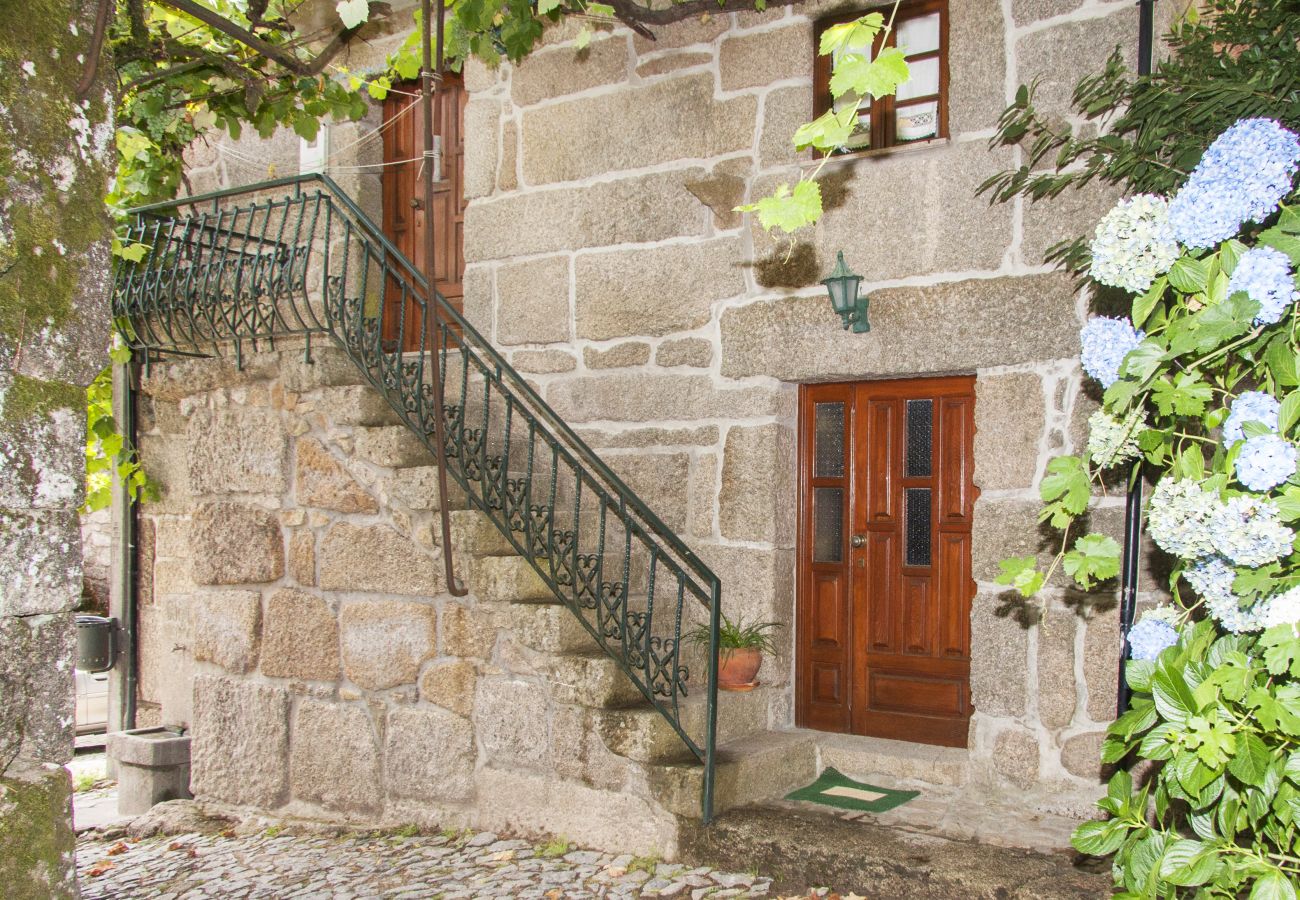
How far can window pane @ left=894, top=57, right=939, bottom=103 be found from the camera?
459cm

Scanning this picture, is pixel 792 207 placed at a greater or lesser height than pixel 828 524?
greater

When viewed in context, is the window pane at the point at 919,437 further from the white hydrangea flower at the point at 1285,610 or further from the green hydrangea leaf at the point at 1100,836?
the white hydrangea flower at the point at 1285,610

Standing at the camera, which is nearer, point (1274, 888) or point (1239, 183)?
point (1274, 888)

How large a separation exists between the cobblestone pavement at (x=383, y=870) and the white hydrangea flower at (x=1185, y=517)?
2547mm

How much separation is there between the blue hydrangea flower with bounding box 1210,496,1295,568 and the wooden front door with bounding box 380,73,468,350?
16.2 ft

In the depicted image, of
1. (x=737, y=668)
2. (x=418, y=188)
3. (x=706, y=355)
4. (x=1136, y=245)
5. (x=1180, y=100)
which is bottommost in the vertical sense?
(x=737, y=668)

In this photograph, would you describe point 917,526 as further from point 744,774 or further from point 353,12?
point 353,12

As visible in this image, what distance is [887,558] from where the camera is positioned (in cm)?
476

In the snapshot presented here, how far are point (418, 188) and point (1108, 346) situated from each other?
521cm

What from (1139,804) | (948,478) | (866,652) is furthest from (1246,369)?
(866,652)

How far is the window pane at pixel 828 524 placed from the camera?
4.89 meters

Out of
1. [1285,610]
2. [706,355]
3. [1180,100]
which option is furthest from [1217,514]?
[706,355]

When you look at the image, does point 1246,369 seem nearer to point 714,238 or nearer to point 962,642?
point 962,642

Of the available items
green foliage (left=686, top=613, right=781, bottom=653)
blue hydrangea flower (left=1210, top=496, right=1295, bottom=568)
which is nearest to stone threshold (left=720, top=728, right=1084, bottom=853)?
green foliage (left=686, top=613, right=781, bottom=653)
